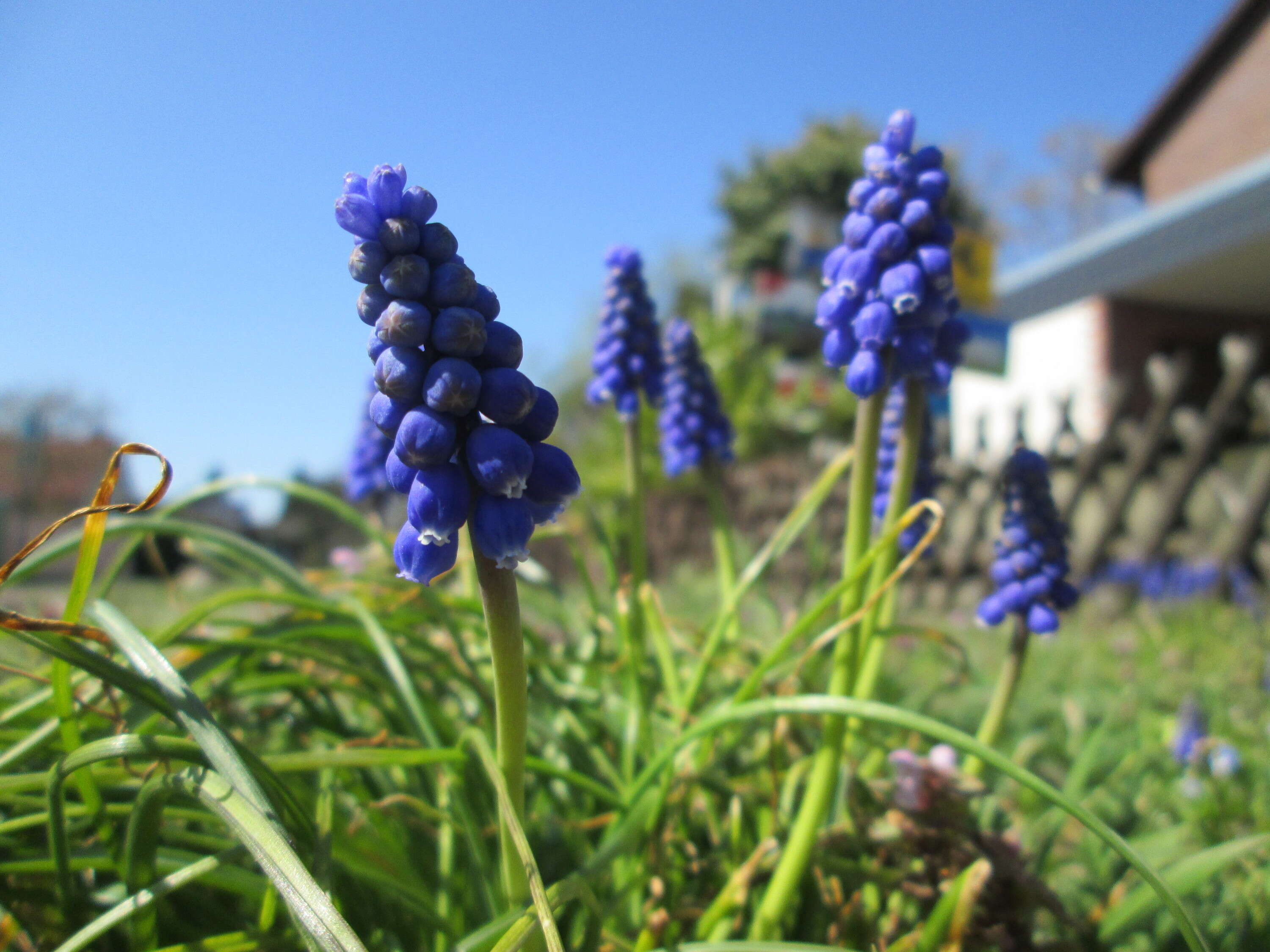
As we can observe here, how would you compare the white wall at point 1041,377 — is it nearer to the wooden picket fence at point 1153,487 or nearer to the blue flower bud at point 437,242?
the wooden picket fence at point 1153,487

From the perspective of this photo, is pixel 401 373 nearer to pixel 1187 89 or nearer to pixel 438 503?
pixel 438 503

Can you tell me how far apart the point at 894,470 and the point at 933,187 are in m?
0.65

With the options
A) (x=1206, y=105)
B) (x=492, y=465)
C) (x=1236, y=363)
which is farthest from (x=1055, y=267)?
(x=492, y=465)

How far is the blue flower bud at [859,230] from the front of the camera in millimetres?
1403

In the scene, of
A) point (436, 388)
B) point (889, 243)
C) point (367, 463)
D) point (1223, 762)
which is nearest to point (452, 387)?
point (436, 388)

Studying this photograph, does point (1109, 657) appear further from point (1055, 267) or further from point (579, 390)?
point (579, 390)

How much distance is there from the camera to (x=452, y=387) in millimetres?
835

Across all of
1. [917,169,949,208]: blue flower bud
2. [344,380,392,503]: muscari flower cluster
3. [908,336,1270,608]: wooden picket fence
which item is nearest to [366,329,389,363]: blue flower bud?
[917,169,949,208]: blue flower bud

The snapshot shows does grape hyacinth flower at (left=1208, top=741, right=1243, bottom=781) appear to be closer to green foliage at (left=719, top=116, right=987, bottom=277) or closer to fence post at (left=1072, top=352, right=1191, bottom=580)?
fence post at (left=1072, top=352, right=1191, bottom=580)

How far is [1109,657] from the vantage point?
14.8 feet

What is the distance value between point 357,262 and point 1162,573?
703 cm

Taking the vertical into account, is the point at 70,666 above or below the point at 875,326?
below

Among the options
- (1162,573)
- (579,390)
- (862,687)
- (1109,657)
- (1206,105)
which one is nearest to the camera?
(862,687)

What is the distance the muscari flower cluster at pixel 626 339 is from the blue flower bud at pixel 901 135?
755 mm
